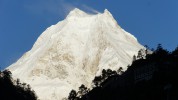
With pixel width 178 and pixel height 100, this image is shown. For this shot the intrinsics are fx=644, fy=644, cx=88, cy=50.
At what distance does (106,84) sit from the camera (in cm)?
18075

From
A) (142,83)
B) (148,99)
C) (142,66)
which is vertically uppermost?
(142,66)

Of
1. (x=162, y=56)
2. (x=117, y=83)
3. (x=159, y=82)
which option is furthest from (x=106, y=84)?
(x=159, y=82)

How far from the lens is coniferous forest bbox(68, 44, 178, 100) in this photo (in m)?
132

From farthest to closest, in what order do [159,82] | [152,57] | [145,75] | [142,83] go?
1. [152,57]
2. [145,75]
3. [142,83]
4. [159,82]

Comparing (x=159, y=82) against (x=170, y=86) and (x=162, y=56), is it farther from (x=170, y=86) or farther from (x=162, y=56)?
(x=162, y=56)

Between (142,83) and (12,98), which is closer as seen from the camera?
(142,83)

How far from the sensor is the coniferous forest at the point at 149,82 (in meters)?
132

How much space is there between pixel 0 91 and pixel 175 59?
52.2 m

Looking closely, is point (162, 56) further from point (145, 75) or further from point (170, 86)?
point (170, 86)

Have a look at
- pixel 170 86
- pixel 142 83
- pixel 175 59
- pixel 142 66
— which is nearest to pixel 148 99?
pixel 170 86

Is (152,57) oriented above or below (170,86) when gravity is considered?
above

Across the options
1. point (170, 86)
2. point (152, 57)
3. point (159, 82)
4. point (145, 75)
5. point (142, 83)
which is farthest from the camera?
point (152, 57)

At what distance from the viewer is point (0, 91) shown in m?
182

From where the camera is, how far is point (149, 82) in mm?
148250
